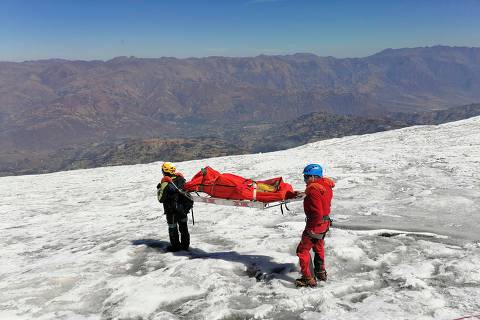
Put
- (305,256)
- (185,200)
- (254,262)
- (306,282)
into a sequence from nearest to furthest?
(306,282) → (305,256) → (254,262) → (185,200)

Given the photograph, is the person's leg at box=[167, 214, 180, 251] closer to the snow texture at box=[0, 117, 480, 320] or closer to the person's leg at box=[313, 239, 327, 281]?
the snow texture at box=[0, 117, 480, 320]

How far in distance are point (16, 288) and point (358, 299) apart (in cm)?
792

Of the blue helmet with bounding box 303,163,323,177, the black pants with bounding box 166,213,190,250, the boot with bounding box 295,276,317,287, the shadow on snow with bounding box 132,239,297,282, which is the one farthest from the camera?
the black pants with bounding box 166,213,190,250

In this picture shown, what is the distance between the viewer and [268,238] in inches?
447

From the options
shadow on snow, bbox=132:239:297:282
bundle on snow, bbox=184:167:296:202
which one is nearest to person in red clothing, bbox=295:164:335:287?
shadow on snow, bbox=132:239:297:282

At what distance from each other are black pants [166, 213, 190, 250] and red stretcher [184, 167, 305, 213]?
2.74ft

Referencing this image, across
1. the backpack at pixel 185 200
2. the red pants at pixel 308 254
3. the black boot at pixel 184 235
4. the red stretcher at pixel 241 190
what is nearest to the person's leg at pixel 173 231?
the black boot at pixel 184 235

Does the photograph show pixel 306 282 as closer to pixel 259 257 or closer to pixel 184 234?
pixel 259 257

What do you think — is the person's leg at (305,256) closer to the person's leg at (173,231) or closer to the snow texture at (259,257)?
the snow texture at (259,257)

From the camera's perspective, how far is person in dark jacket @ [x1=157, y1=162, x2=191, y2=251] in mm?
10453

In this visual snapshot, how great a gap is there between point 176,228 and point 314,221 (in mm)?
4488

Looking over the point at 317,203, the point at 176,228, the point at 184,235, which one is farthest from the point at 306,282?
the point at 176,228

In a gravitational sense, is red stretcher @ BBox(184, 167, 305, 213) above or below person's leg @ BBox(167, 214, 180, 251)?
above

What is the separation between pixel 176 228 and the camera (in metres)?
10.8
